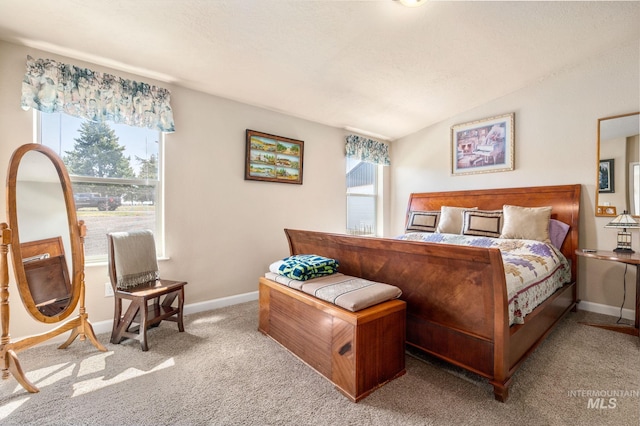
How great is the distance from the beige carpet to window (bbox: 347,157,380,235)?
265cm

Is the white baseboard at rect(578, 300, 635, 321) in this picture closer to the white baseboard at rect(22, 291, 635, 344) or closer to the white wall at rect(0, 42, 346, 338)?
the white baseboard at rect(22, 291, 635, 344)

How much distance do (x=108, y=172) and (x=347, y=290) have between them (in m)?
2.37

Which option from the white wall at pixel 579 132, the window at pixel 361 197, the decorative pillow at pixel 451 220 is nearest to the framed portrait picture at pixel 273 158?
the window at pixel 361 197

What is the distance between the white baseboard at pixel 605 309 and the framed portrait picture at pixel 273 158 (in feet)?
11.5

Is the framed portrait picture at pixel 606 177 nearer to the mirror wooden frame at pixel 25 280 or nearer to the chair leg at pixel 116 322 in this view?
the chair leg at pixel 116 322

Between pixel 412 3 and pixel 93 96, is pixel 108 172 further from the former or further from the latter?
pixel 412 3

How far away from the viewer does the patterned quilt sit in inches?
67.9

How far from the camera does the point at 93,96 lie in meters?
2.31

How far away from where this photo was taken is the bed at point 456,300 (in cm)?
151

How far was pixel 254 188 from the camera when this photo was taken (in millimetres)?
3312

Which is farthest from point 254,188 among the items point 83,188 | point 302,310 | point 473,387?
point 473,387

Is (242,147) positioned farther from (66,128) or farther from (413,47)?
(413,47)

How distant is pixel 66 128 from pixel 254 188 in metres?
1.72

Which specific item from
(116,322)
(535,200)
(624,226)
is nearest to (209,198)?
(116,322)
